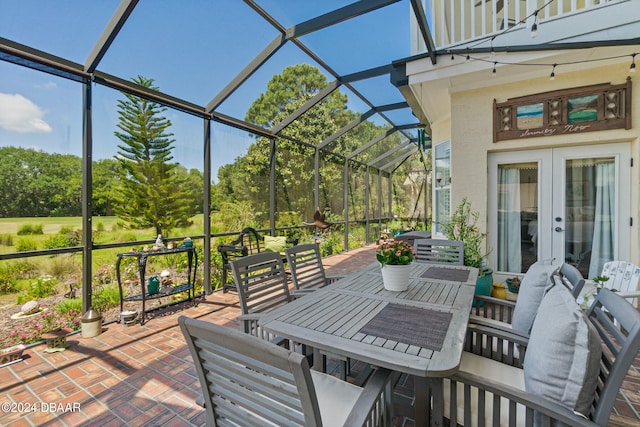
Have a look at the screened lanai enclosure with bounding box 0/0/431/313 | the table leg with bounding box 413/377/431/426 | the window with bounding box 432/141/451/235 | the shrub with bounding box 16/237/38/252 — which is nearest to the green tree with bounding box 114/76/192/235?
the screened lanai enclosure with bounding box 0/0/431/313

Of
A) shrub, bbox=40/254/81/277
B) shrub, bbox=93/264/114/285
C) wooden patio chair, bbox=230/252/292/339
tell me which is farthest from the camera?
shrub, bbox=93/264/114/285

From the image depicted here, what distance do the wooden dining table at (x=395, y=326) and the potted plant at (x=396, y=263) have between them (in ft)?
0.22

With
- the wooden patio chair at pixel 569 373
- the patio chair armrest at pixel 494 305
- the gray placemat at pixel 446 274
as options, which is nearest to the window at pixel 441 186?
the gray placemat at pixel 446 274

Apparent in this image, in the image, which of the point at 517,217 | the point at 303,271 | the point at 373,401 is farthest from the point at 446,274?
the point at 517,217

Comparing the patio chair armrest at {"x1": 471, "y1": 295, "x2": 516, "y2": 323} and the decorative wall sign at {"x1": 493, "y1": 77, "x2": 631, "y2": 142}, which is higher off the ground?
the decorative wall sign at {"x1": 493, "y1": 77, "x2": 631, "y2": 142}

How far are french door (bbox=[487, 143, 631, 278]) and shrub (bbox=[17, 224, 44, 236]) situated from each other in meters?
5.53

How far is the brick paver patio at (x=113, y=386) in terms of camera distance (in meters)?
1.91

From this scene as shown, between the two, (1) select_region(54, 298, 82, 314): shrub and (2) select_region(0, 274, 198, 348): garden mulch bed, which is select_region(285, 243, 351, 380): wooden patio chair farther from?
(1) select_region(54, 298, 82, 314): shrub

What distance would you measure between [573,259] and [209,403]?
4789mm

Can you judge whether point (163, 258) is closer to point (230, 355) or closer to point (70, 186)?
point (70, 186)

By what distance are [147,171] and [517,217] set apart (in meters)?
5.23

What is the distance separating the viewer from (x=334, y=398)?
4.54 feet

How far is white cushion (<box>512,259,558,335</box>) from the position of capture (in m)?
1.71

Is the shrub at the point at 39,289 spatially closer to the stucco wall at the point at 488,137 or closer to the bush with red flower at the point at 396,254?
the bush with red flower at the point at 396,254
